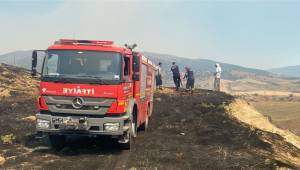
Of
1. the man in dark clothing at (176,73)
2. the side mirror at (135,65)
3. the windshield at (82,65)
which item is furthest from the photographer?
the man in dark clothing at (176,73)

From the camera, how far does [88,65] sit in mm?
13336

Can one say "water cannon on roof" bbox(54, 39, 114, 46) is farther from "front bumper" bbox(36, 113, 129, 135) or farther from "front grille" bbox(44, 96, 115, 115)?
"front bumper" bbox(36, 113, 129, 135)

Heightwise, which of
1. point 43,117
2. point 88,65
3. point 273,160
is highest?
point 88,65

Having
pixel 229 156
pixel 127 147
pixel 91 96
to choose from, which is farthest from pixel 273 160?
pixel 91 96

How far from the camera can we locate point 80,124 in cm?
1295

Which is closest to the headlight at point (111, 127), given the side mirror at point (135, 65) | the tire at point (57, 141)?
the side mirror at point (135, 65)

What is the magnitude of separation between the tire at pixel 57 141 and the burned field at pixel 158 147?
22 centimetres

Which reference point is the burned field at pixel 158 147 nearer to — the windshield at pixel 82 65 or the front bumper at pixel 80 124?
the front bumper at pixel 80 124

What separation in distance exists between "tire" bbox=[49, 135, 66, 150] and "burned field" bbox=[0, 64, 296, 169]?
0.22 m

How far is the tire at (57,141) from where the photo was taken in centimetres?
1453

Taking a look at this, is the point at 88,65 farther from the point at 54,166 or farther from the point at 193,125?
the point at 193,125

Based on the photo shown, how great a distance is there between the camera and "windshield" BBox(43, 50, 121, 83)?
1321 centimetres

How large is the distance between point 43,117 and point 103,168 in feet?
8.10

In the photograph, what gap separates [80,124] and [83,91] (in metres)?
0.93
